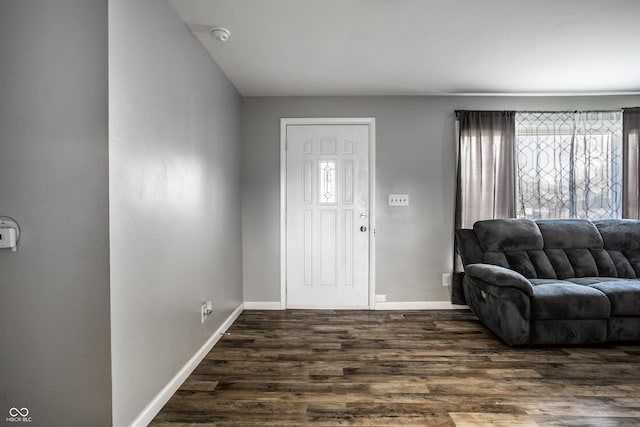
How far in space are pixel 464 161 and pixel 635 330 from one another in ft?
6.75

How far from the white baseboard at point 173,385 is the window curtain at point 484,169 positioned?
8.37ft

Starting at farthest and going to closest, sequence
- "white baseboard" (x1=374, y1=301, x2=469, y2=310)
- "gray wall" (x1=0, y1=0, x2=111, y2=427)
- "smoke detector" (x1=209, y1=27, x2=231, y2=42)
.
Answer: "white baseboard" (x1=374, y1=301, x2=469, y2=310)
"smoke detector" (x1=209, y1=27, x2=231, y2=42)
"gray wall" (x1=0, y1=0, x2=111, y2=427)

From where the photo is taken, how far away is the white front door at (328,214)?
12.8 feet

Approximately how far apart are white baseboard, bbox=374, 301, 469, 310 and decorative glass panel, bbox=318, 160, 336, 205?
1.30 metres

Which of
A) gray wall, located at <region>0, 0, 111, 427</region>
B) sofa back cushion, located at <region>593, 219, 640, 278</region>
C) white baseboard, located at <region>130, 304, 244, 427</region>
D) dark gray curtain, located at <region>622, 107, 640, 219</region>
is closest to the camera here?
gray wall, located at <region>0, 0, 111, 427</region>

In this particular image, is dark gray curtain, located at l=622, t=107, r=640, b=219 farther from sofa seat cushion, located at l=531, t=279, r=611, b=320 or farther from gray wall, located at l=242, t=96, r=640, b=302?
sofa seat cushion, located at l=531, t=279, r=611, b=320

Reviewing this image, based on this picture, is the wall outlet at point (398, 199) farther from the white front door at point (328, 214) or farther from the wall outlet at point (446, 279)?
the wall outlet at point (446, 279)

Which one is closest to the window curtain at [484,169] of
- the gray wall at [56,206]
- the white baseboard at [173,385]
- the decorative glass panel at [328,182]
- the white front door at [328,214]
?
the white front door at [328,214]

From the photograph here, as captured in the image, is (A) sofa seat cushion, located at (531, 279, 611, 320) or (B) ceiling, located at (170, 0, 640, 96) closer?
(B) ceiling, located at (170, 0, 640, 96)

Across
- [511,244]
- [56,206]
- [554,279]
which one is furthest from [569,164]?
[56,206]

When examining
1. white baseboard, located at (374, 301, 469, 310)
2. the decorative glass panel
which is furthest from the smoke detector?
white baseboard, located at (374, 301, 469, 310)

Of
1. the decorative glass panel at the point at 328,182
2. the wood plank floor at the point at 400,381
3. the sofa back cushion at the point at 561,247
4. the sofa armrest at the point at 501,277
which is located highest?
the decorative glass panel at the point at 328,182

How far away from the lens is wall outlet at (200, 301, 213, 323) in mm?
2621

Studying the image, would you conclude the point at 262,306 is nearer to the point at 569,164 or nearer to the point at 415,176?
the point at 415,176
